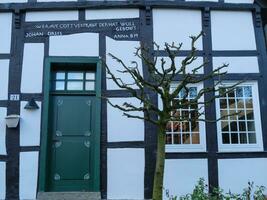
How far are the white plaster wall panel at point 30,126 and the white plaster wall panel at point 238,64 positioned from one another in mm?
3216

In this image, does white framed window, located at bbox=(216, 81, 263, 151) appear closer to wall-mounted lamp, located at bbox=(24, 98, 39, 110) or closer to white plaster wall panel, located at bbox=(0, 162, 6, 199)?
wall-mounted lamp, located at bbox=(24, 98, 39, 110)

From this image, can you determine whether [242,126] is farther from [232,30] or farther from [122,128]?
[122,128]

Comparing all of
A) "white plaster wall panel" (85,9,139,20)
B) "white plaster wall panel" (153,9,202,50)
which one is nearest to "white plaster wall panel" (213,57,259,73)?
"white plaster wall panel" (153,9,202,50)

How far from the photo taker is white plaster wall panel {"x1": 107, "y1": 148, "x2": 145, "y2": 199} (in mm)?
5980

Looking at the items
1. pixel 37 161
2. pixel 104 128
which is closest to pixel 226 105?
pixel 104 128

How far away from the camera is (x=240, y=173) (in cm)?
612

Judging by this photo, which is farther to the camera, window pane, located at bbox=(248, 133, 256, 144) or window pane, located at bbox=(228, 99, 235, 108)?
window pane, located at bbox=(228, 99, 235, 108)

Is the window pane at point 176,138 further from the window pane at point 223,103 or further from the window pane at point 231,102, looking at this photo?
the window pane at point 231,102

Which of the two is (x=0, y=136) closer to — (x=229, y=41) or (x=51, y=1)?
(x=51, y=1)

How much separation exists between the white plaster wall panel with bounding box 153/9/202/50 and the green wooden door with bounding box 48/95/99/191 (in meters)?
1.68

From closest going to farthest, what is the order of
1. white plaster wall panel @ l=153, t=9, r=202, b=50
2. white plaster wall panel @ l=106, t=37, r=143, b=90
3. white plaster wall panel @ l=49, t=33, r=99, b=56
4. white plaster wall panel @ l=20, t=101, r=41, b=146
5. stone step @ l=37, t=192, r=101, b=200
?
stone step @ l=37, t=192, r=101, b=200 → white plaster wall panel @ l=20, t=101, r=41, b=146 → white plaster wall panel @ l=106, t=37, r=143, b=90 → white plaster wall panel @ l=49, t=33, r=99, b=56 → white plaster wall panel @ l=153, t=9, r=202, b=50

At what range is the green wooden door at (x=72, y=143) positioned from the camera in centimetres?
625

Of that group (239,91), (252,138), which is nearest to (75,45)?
(239,91)

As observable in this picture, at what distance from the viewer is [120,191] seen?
598 centimetres
